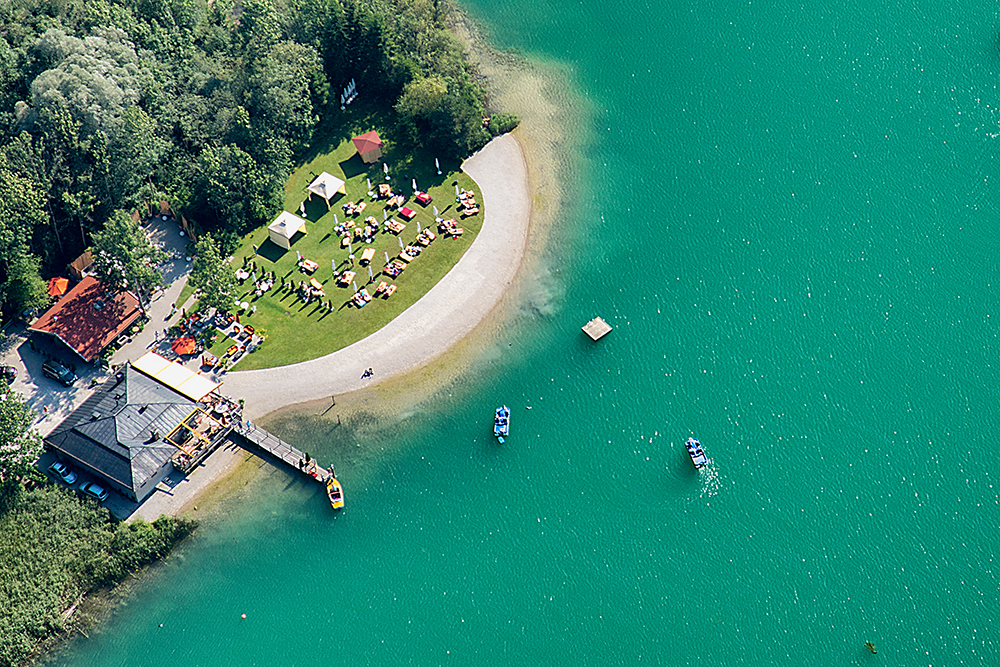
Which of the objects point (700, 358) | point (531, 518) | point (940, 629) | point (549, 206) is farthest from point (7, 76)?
point (940, 629)

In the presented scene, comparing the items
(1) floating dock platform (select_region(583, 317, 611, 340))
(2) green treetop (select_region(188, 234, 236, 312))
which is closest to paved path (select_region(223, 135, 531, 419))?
(2) green treetop (select_region(188, 234, 236, 312))

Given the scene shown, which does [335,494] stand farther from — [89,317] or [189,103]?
[189,103]

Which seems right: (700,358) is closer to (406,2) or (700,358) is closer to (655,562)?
(655,562)

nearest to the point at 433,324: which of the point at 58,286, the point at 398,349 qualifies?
the point at 398,349

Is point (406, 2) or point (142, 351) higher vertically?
point (406, 2)

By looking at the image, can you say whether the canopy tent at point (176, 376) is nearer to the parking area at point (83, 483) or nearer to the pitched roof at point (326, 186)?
the parking area at point (83, 483)

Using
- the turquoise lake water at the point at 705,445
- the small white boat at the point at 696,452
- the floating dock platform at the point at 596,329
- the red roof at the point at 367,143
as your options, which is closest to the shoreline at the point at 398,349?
the turquoise lake water at the point at 705,445
